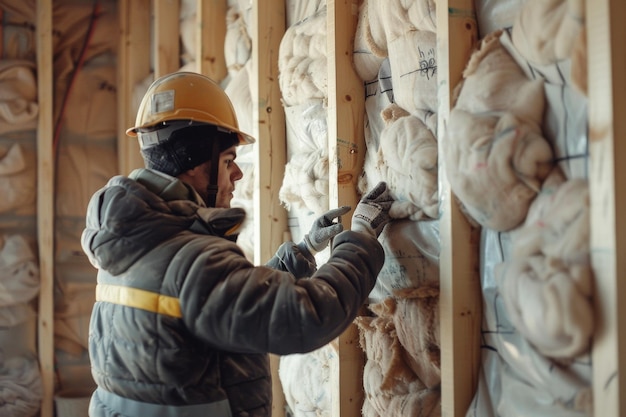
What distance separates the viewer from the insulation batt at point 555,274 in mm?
1056

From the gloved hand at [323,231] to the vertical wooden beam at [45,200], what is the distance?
7.01ft

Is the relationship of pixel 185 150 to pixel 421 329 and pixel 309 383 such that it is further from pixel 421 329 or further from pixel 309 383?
pixel 309 383

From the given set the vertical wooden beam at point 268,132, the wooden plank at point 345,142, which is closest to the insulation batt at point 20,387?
the vertical wooden beam at point 268,132

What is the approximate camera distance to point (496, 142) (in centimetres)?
118

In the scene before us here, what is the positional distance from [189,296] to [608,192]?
847mm

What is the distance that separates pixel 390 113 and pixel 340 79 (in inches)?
9.2

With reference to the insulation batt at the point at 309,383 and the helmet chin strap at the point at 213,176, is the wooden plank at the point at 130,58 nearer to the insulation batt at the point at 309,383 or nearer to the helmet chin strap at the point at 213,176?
the insulation batt at the point at 309,383

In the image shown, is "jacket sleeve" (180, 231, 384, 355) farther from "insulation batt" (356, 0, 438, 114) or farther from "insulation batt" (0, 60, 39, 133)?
"insulation batt" (0, 60, 39, 133)

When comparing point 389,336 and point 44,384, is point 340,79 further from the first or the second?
point 44,384

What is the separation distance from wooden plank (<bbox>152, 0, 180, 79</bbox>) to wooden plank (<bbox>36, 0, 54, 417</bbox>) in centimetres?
66

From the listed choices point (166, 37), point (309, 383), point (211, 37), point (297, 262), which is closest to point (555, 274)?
point (297, 262)

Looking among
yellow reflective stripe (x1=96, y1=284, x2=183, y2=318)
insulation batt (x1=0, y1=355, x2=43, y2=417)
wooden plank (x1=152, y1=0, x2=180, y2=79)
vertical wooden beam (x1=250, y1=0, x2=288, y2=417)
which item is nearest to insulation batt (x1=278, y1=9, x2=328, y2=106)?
vertical wooden beam (x1=250, y1=0, x2=288, y2=417)

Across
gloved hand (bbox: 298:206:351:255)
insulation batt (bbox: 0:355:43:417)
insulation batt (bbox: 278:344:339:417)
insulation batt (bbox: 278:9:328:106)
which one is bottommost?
insulation batt (bbox: 0:355:43:417)

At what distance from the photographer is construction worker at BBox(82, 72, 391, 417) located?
1271mm
